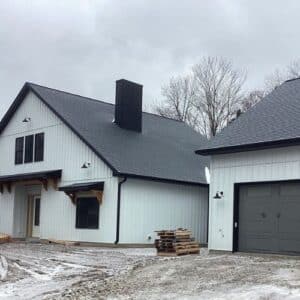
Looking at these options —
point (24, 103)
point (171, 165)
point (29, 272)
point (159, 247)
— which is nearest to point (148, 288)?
point (29, 272)

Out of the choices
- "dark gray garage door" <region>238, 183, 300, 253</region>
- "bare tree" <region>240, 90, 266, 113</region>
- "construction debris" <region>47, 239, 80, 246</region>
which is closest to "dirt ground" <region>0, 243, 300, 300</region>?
"dark gray garage door" <region>238, 183, 300, 253</region>

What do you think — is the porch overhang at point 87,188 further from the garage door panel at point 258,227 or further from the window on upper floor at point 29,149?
the garage door panel at point 258,227

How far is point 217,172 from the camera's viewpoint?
731 inches

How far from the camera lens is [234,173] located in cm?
1798

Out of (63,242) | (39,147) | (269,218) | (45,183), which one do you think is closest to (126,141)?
(45,183)

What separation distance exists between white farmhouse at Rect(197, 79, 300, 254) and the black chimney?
8.18m

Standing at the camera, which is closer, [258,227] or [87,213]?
[258,227]

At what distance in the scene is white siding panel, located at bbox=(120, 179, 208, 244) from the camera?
2258 cm

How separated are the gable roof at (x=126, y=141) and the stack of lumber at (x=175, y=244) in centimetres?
441

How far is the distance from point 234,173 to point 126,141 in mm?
8051

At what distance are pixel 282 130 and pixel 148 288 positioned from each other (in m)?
7.98

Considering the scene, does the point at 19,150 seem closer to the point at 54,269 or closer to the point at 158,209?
the point at 158,209

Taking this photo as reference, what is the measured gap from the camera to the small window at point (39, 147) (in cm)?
2644

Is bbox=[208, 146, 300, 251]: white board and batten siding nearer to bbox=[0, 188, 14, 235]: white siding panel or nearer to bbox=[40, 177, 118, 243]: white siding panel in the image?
bbox=[40, 177, 118, 243]: white siding panel
